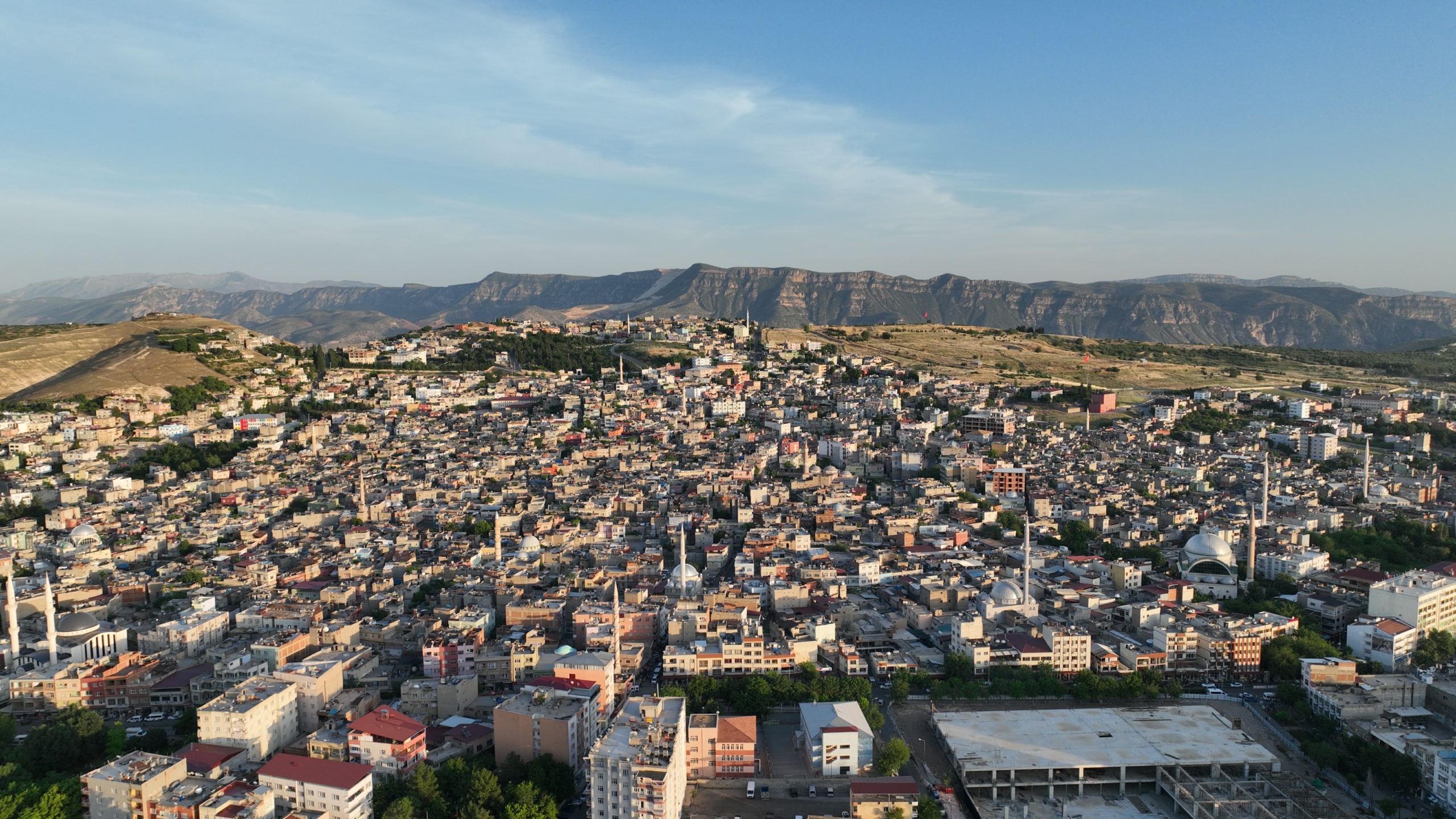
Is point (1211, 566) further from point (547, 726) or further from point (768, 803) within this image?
point (547, 726)

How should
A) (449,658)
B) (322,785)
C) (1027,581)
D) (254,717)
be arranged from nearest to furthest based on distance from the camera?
(322,785), (254,717), (449,658), (1027,581)

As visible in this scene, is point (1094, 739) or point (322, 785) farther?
point (1094, 739)

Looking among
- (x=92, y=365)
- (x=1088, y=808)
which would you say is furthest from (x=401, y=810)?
(x=92, y=365)

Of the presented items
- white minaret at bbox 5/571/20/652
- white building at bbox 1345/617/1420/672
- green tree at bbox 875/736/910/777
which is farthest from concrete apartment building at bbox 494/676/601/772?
white building at bbox 1345/617/1420/672

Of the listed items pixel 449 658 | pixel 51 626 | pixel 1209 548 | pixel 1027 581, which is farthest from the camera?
pixel 1209 548

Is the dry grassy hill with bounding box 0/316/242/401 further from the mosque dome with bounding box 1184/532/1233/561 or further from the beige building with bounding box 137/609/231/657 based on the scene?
the mosque dome with bounding box 1184/532/1233/561

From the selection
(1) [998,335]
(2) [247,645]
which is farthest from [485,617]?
(1) [998,335]

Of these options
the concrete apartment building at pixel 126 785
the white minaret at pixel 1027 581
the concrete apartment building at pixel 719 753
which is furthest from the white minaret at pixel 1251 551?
the concrete apartment building at pixel 126 785
